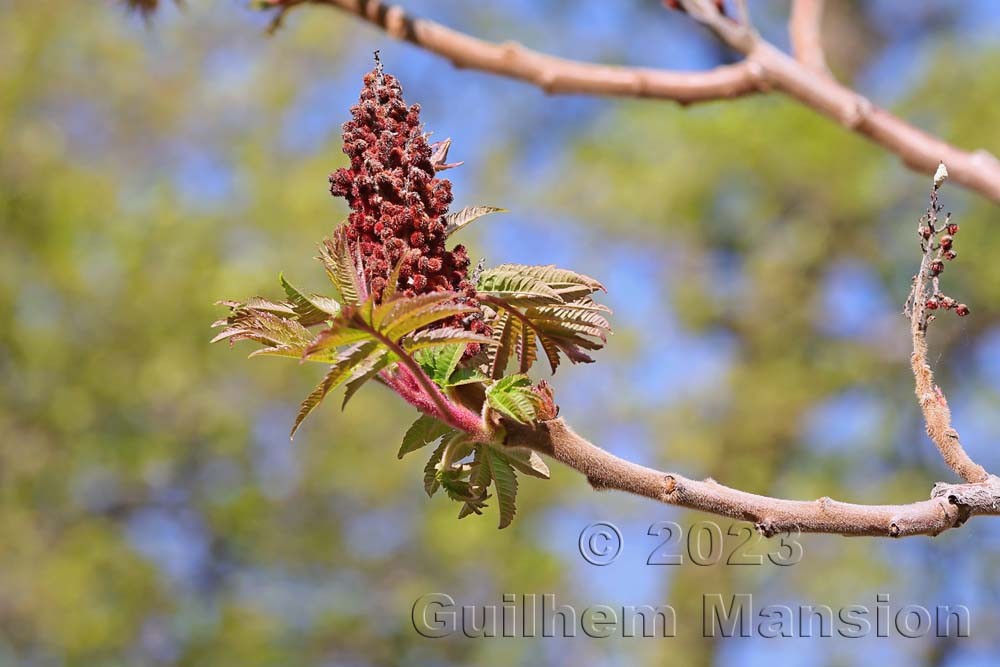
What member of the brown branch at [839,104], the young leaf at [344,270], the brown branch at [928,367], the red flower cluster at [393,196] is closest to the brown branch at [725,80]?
the brown branch at [839,104]

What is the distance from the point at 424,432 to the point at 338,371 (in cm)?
17

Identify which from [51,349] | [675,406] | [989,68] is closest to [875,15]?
[989,68]

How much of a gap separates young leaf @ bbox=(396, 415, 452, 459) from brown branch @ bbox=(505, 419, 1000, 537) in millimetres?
139

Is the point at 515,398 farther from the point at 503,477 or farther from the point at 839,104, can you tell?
the point at 839,104

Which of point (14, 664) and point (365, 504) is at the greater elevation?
point (365, 504)

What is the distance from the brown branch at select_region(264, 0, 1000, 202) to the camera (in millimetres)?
2152

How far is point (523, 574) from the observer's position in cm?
1004

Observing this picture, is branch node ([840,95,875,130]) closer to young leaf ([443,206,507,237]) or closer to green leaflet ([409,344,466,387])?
young leaf ([443,206,507,237])

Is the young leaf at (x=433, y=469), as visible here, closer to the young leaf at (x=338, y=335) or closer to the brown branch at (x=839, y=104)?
the young leaf at (x=338, y=335)

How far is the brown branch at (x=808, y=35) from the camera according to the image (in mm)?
2283

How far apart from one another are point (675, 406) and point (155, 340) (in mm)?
4981

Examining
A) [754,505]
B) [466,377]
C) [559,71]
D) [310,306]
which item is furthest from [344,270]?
[559,71]

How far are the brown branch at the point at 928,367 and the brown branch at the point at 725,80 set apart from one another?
857 millimetres

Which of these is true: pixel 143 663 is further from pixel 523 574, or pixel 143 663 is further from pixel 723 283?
pixel 723 283
